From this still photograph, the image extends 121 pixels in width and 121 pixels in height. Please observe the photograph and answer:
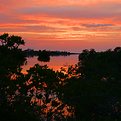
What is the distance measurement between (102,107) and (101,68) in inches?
372

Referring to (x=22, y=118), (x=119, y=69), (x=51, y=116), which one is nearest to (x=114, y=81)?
(x=119, y=69)

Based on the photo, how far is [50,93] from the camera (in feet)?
102

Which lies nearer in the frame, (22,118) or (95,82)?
(22,118)

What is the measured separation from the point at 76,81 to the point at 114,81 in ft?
18.6

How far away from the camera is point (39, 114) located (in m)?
29.6

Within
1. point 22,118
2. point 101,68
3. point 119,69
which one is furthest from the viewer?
point 119,69

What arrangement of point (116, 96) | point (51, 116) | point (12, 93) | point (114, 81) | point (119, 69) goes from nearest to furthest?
point (12, 93)
point (51, 116)
point (116, 96)
point (114, 81)
point (119, 69)

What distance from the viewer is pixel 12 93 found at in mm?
28203

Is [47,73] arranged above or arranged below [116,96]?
above

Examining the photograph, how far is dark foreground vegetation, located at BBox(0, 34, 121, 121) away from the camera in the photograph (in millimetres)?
28422

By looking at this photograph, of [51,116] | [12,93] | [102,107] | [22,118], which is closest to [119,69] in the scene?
[102,107]

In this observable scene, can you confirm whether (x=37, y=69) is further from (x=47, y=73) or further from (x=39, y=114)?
(x=39, y=114)

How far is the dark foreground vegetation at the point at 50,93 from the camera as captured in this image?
93.2 feet

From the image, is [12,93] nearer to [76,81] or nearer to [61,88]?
[61,88]
